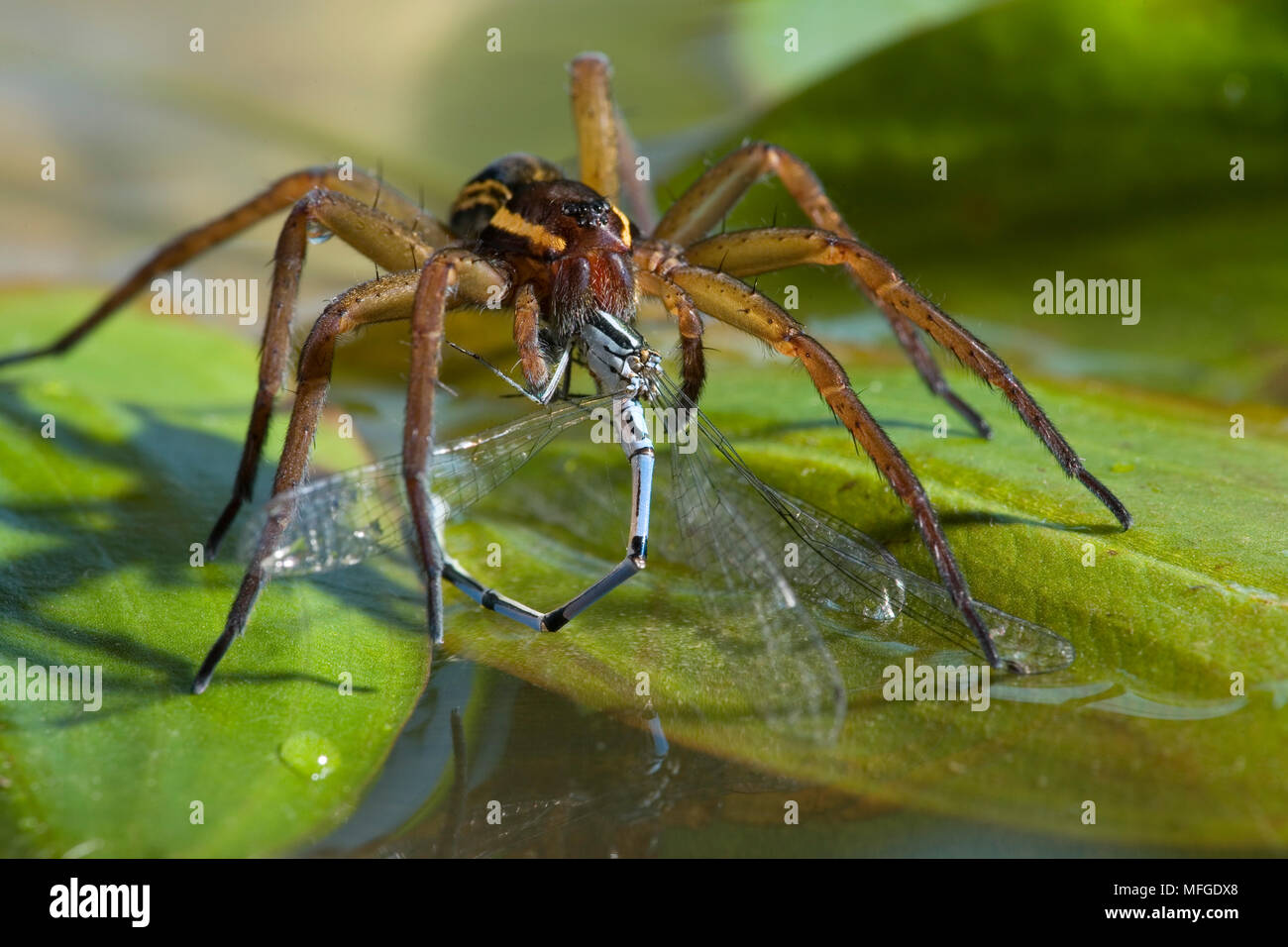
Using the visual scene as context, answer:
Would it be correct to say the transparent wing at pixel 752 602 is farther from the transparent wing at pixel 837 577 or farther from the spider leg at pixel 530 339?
the spider leg at pixel 530 339

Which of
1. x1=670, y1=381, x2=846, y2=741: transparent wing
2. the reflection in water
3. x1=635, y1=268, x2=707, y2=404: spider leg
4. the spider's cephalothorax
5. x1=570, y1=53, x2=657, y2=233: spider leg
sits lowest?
the reflection in water

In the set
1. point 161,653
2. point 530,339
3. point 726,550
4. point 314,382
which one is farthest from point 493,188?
point 161,653

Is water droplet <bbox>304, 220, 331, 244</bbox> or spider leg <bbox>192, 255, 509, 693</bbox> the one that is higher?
water droplet <bbox>304, 220, 331, 244</bbox>

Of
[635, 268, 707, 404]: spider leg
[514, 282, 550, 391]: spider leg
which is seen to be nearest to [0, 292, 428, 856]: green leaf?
[514, 282, 550, 391]: spider leg

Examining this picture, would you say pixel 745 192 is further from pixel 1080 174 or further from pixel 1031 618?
pixel 1031 618

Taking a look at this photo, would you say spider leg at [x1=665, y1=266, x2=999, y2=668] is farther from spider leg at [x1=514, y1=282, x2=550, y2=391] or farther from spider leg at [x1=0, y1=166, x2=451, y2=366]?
spider leg at [x1=0, y1=166, x2=451, y2=366]

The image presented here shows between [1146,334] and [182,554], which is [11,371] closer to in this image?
[182,554]
